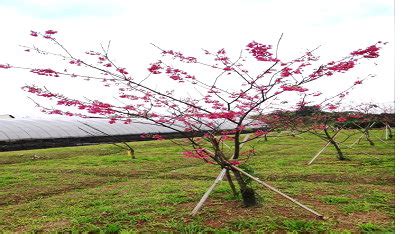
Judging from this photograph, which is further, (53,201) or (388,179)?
(388,179)

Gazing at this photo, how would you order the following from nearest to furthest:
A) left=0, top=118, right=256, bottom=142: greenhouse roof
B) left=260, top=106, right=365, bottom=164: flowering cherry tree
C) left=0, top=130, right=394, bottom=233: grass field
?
left=0, top=130, right=394, bottom=233: grass field
left=260, top=106, right=365, bottom=164: flowering cherry tree
left=0, top=118, right=256, bottom=142: greenhouse roof

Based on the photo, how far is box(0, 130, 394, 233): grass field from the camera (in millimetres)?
5414

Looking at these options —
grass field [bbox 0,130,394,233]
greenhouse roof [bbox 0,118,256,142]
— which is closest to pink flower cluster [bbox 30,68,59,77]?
grass field [bbox 0,130,394,233]

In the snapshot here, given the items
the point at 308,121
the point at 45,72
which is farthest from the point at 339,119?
the point at 45,72

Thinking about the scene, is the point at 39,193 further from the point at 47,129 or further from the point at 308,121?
the point at 47,129

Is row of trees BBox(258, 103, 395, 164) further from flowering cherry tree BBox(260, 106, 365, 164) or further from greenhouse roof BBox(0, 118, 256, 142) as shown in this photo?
greenhouse roof BBox(0, 118, 256, 142)

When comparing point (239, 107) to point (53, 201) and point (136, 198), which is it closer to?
point (136, 198)

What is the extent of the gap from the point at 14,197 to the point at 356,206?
701cm

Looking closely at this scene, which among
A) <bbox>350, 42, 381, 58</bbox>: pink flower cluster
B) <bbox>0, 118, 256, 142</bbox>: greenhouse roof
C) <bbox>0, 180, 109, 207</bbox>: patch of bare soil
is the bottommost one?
<bbox>0, 180, 109, 207</bbox>: patch of bare soil

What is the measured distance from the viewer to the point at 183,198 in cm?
696

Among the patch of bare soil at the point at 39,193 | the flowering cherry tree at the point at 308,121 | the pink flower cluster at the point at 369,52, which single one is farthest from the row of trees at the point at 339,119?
the patch of bare soil at the point at 39,193

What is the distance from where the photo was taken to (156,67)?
5785 mm

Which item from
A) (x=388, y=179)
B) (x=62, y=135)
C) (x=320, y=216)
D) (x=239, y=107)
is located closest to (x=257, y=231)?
(x=320, y=216)

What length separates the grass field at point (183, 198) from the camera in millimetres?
5414
